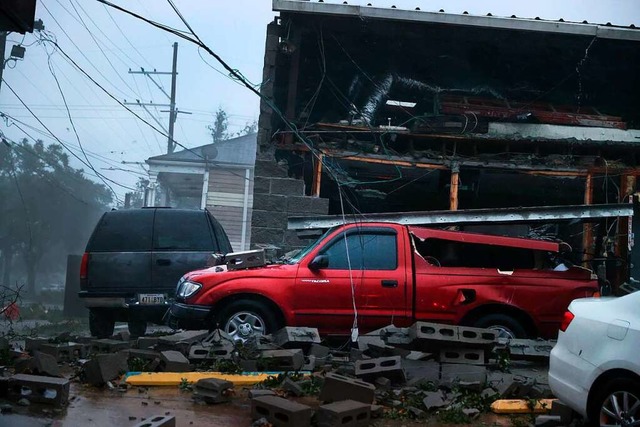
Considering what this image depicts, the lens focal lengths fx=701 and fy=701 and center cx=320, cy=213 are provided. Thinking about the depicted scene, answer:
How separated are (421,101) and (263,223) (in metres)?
5.15

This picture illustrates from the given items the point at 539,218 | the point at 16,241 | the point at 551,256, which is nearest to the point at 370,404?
the point at 551,256

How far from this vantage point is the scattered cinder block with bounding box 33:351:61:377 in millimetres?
6691

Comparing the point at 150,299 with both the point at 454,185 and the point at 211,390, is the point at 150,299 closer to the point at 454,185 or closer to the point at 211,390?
the point at 211,390

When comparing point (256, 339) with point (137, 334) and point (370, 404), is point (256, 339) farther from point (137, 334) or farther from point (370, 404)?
point (137, 334)

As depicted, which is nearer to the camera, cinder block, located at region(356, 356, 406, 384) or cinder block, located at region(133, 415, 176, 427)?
cinder block, located at region(133, 415, 176, 427)

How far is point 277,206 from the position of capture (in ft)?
44.8

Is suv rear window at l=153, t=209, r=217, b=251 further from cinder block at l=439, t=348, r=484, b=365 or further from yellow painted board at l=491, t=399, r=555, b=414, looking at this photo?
yellow painted board at l=491, t=399, r=555, b=414

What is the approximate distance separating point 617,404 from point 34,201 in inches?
1567

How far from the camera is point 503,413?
646 centimetres

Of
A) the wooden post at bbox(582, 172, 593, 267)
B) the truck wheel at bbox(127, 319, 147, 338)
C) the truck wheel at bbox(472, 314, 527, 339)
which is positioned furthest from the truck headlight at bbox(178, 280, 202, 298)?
the wooden post at bbox(582, 172, 593, 267)

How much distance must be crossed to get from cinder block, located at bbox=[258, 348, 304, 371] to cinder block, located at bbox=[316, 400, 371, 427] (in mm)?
1929

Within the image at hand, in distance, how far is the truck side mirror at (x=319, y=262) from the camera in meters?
8.96

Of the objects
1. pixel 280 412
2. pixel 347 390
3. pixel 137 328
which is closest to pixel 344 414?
pixel 280 412

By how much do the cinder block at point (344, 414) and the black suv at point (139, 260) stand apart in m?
5.79
